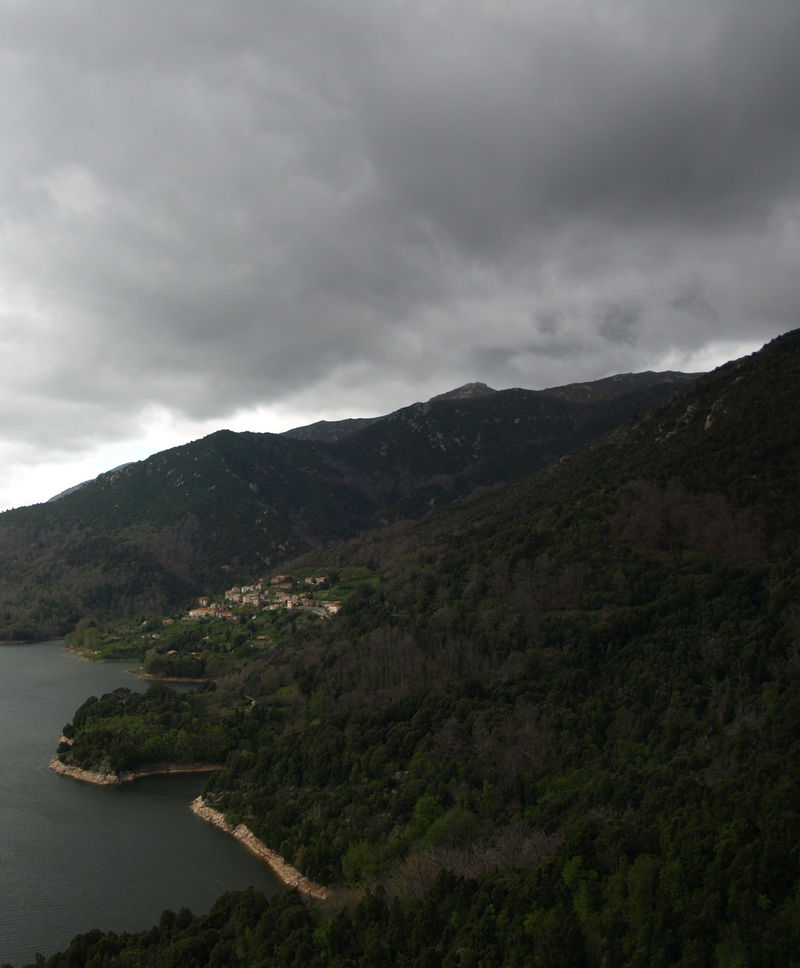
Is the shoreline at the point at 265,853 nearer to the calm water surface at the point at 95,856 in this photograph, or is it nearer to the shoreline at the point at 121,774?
the calm water surface at the point at 95,856

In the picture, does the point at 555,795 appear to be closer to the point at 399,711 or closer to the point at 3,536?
the point at 399,711

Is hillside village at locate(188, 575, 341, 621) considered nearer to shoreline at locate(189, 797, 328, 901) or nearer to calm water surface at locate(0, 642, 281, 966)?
calm water surface at locate(0, 642, 281, 966)

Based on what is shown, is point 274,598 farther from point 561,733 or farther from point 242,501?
point 561,733

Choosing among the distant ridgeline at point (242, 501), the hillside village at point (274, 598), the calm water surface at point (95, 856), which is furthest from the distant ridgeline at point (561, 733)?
the distant ridgeline at point (242, 501)

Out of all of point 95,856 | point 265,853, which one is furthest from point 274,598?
point 265,853

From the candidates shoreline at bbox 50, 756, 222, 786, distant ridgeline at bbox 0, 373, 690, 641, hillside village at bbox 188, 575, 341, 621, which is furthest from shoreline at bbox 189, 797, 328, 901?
distant ridgeline at bbox 0, 373, 690, 641

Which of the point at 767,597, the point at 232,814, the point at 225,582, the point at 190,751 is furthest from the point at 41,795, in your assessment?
the point at 225,582
